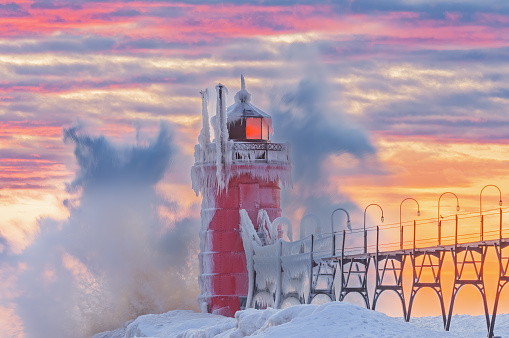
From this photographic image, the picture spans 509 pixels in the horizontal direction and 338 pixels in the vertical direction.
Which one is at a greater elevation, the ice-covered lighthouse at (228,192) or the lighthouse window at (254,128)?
the lighthouse window at (254,128)

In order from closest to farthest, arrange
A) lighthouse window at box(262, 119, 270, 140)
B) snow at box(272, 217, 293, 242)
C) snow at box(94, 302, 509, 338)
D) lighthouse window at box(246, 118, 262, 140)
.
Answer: snow at box(94, 302, 509, 338), snow at box(272, 217, 293, 242), lighthouse window at box(246, 118, 262, 140), lighthouse window at box(262, 119, 270, 140)

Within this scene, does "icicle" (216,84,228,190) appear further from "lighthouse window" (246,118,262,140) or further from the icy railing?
"lighthouse window" (246,118,262,140)

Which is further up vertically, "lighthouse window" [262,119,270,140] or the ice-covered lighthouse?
"lighthouse window" [262,119,270,140]

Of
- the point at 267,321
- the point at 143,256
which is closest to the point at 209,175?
the point at 143,256

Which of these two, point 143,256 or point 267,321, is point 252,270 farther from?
point 267,321

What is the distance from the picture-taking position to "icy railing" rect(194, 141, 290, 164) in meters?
61.5

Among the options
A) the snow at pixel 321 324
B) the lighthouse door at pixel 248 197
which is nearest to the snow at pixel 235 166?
the lighthouse door at pixel 248 197

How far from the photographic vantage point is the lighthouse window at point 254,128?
207 ft

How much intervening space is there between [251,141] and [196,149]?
2.97 meters

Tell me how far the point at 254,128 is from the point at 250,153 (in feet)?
6.91

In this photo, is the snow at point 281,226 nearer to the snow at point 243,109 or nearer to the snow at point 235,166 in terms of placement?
the snow at point 235,166

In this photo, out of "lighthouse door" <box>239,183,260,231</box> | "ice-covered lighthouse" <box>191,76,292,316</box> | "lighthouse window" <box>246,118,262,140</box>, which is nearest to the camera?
"ice-covered lighthouse" <box>191,76,292,316</box>

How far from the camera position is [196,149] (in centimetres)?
6291

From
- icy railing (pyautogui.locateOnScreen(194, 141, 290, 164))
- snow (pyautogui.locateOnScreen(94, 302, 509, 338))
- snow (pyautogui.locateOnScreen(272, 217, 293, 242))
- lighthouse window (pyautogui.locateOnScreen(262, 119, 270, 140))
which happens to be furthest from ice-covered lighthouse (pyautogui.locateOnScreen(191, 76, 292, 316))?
snow (pyautogui.locateOnScreen(94, 302, 509, 338))
